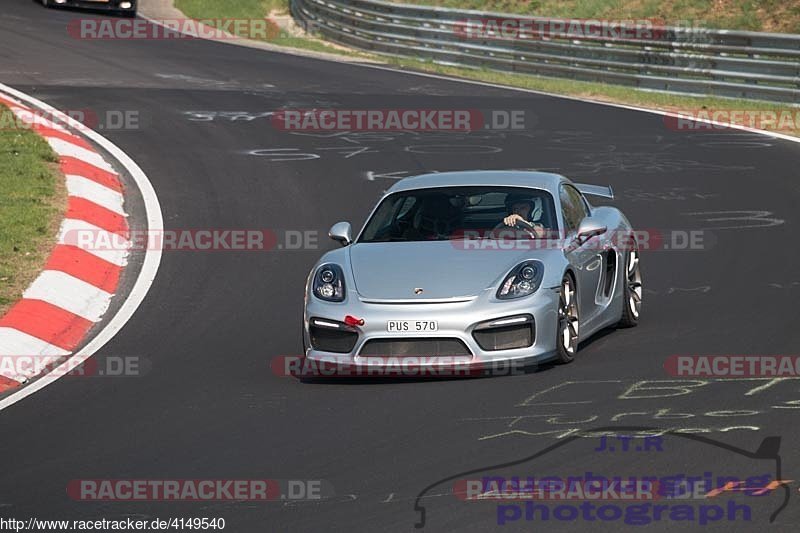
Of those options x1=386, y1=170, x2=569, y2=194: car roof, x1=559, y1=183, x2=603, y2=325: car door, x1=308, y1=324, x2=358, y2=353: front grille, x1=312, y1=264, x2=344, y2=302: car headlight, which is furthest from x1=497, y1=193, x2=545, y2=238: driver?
x1=308, y1=324, x2=358, y2=353: front grille

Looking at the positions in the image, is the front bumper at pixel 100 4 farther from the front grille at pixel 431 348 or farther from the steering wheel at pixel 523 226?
the front grille at pixel 431 348

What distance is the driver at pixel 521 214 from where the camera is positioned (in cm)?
974

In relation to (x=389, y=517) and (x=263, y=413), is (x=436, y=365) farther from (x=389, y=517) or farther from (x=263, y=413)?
(x=389, y=517)

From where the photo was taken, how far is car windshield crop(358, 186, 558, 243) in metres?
9.76

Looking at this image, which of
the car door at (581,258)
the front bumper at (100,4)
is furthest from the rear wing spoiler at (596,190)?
the front bumper at (100,4)

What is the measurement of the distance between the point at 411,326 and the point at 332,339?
0.55 m

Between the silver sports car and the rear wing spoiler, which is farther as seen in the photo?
the rear wing spoiler

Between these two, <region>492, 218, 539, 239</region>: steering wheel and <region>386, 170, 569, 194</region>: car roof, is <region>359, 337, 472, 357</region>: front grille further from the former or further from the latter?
<region>386, 170, 569, 194</region>: car roof

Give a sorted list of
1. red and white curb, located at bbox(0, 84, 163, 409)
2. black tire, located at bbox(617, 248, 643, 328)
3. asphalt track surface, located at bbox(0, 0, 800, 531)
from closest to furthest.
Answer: asphalt track surface, located at bbox(0, 0, 800, 531) < red and white curb, located at bbox(0, 84, 163, 409) < black tire, located at bbox(617, 248, 643, 328)

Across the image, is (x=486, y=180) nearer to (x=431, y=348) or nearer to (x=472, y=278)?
(x=472, y=278)

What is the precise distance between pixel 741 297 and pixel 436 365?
11.1 feet

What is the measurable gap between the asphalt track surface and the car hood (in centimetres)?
58

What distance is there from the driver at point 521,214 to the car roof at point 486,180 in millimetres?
120


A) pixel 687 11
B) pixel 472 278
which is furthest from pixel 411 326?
pixel 687 11
